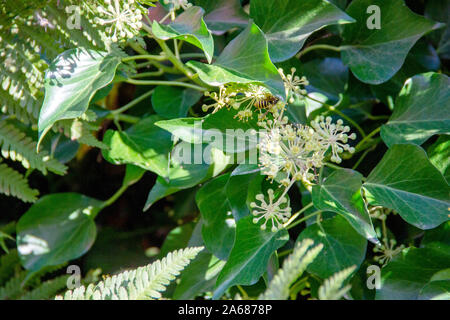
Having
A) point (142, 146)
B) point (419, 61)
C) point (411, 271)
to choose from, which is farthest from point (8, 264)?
point (419, 61)

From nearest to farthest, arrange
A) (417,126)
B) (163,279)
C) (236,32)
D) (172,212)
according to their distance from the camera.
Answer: (163,279)
(417,126)
(236,32)
(172,212)

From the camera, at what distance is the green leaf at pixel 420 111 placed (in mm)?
689

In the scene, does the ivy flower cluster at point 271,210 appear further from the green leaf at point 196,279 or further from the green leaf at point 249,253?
the green leaf at point 196,279

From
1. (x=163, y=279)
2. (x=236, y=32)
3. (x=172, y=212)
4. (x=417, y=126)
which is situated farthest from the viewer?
(x=172, y=212)

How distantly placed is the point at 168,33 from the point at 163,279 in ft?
1.07

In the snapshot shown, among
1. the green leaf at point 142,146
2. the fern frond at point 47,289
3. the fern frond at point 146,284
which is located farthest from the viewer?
the fern frond at point 47,289

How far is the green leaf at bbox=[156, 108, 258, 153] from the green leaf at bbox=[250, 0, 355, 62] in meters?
0.11

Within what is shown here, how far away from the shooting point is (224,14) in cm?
79

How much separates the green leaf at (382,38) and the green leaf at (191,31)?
0.30 m

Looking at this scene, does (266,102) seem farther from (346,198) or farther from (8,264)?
(8,264)

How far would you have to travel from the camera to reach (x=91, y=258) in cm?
113

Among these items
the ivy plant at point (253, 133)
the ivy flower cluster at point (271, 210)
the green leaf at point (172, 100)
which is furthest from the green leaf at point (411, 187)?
the green leaf at point (172, 100)

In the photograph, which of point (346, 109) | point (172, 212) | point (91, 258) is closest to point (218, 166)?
point (346, 109)
